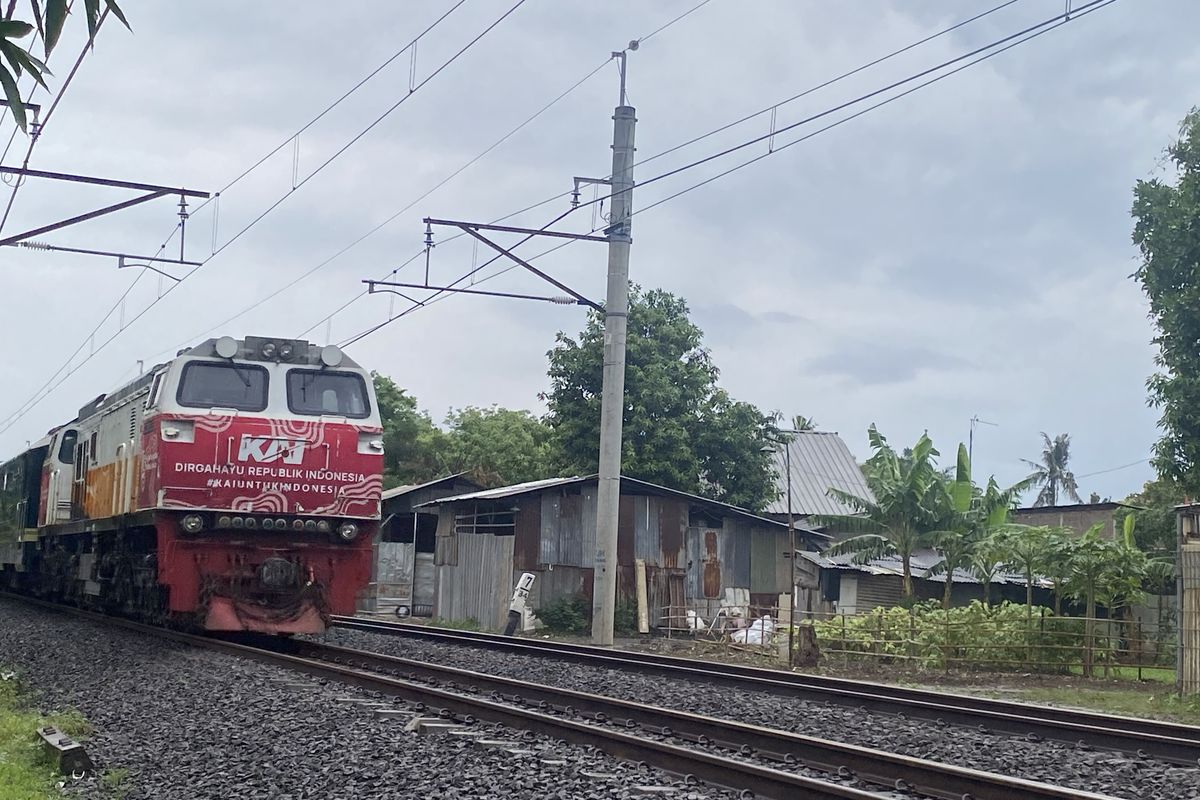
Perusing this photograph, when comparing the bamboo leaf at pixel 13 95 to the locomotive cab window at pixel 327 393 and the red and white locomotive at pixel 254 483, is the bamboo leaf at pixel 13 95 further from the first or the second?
the locomotive cab window at pixel 327 393

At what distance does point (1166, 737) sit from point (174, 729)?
6920 mm

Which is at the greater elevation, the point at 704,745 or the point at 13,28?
the point at 13,28

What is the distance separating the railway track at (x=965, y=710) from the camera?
9.03m

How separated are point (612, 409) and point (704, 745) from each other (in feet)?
40.7

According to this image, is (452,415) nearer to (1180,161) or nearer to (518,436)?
(518,436)

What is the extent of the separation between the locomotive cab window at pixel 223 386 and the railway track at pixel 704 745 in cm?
321

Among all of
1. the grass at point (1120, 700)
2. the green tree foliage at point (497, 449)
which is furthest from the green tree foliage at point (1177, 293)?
the green tree foliage at point (497, 449)

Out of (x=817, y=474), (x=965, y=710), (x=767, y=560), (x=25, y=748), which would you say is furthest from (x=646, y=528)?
(x=25, y=748)

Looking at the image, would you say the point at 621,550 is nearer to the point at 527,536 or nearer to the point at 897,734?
the point at 527,536

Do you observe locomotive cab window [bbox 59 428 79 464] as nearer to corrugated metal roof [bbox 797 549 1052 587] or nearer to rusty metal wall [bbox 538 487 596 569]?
rusty metal wall [bbox 538 487 596 569]

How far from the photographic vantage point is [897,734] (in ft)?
30.3

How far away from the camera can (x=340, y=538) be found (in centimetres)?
1459

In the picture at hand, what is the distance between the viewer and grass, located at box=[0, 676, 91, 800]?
22.9 feet

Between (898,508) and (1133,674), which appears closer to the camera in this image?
(1133,674)
